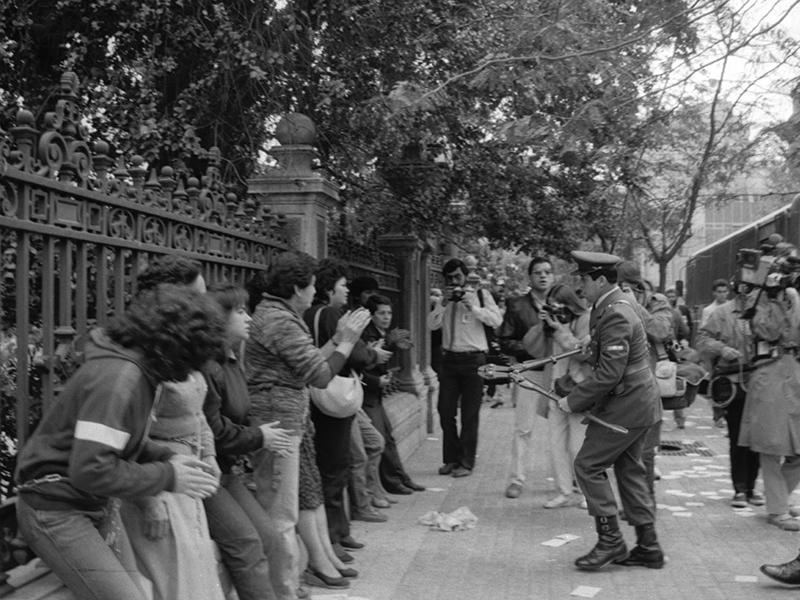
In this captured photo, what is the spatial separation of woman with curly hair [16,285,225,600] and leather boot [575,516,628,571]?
3.64 meters

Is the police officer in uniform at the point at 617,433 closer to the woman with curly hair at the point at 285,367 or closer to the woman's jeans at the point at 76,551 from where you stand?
the woman with curly hair at the point at 285,367

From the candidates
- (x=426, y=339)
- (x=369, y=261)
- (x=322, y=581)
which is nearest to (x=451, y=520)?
(x=322, y=581)

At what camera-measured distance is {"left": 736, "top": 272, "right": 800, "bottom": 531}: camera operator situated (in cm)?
718

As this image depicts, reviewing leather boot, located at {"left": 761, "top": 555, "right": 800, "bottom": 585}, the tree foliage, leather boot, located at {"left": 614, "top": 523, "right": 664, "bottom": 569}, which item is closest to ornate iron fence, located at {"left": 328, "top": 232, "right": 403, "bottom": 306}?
the tree foliage

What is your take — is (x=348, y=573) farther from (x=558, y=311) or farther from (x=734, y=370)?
(x=734, y=370)

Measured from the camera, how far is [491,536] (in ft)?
23.4

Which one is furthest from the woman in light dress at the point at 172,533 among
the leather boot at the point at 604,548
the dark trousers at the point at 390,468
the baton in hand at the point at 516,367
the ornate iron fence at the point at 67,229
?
the dark trousers at the point at 390,468

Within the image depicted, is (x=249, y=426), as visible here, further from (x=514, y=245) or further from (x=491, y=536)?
(x=514, y=245)

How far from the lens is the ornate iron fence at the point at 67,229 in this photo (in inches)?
148

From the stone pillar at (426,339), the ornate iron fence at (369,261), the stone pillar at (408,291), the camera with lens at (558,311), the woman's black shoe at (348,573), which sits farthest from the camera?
the stone pillar at (426,339)

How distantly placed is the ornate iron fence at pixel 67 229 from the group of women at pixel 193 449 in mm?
370

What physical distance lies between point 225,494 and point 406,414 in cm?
625

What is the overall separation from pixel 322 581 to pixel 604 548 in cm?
178

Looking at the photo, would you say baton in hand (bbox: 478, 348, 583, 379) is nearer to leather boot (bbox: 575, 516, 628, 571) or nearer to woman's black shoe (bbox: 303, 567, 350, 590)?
leather boot (bbox: 575, 516, 628, 571)
